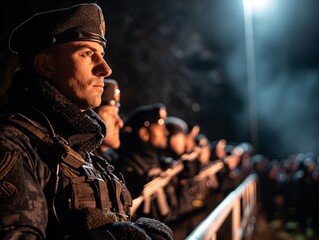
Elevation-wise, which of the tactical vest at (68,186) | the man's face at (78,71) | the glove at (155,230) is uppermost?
the man's face at (78,71)

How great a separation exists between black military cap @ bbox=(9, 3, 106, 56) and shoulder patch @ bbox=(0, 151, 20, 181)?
63 cm

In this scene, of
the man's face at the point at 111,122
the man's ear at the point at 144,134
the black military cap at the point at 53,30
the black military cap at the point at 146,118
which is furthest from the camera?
the black military cap at the point at 146,118

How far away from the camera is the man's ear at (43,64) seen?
1.88 m

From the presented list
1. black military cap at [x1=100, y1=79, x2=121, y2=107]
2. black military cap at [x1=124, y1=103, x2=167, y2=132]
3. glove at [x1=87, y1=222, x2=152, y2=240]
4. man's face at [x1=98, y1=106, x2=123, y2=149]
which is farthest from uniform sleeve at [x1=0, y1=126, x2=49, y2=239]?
black military cap at [x1=124, y1=103, x2=167, y2=132]

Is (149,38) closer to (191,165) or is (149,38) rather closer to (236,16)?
(191,165)

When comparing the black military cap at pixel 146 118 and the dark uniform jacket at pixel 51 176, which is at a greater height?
the dark uniform jacket at pixel 51 176

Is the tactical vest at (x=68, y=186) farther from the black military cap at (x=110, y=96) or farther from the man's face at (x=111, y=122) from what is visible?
the black military cap at (x=110, y=96)

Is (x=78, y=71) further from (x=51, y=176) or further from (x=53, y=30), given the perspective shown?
(x=51, y=176)

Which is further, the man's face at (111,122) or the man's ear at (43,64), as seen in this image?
the man's face at (111,122)

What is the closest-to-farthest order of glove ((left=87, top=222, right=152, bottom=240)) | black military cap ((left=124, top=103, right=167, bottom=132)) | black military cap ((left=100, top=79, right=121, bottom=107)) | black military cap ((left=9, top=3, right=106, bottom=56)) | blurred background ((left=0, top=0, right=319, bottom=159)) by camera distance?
1. glove ((left=87, top=222, right=152, bottom=240))
2. black military cap ((left=9, top=3, right=106, bottom=56))
3. black military cap ((left=100, top=79, right=121, bottom=107))
4. black military cap ((left=124, top=103, right=167, bottom=132))
5. blurred background ((left=0, top=0, right=319, bottom=159))

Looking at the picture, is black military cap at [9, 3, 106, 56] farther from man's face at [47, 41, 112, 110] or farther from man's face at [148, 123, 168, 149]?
man's face at [148, 123, 168, 149]

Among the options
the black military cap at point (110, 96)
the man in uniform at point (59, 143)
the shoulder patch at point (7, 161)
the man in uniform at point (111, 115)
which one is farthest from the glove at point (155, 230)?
the black military cap at point (110, 96)

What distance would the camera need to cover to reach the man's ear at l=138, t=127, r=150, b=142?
193 inches

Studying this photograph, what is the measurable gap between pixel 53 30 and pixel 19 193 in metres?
0.81
